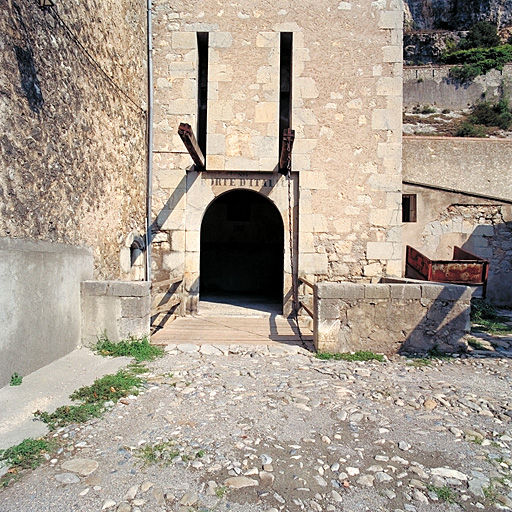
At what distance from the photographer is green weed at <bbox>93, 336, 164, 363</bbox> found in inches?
181

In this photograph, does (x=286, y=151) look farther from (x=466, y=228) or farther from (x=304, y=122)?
(x=466, y=228)

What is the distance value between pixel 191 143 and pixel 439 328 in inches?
168

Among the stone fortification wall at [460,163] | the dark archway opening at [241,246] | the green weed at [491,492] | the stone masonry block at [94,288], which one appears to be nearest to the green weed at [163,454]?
the green weed at [491,492]

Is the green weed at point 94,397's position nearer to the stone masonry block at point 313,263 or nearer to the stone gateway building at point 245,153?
the stone gateway building at point 245,153

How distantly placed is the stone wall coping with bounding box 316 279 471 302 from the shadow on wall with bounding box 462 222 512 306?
5.43 m

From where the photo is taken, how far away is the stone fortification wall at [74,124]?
3.62 m

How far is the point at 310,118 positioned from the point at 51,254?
5179mm

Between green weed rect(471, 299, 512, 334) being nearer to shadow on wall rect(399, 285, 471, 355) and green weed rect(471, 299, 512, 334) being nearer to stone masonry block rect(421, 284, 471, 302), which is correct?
shadow on wall rect(399, 285, 471, 355)

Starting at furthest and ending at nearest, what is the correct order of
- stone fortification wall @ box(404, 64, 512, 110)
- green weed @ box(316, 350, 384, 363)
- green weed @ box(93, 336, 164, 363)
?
stone fortification wall @ box(404, 64, 512, 110), green weed @ box(316, 350, 384, 363), green weed @ box(93, 336, 164, 363)

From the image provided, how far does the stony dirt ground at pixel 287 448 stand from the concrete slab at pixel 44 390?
33cm

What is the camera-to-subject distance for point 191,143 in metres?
5.99

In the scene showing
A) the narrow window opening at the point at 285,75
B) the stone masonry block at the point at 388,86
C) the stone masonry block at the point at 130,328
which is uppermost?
the narrow window opening at the point at 285,75

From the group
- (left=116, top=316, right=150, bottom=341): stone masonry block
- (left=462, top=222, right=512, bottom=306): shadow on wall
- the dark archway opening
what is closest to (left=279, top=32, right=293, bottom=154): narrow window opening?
the dark archway opening

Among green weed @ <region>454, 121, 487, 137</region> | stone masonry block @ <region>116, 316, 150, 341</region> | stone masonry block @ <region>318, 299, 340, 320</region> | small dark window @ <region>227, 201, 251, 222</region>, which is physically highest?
green weed @ <region>454, 121, 487, 137</region>
